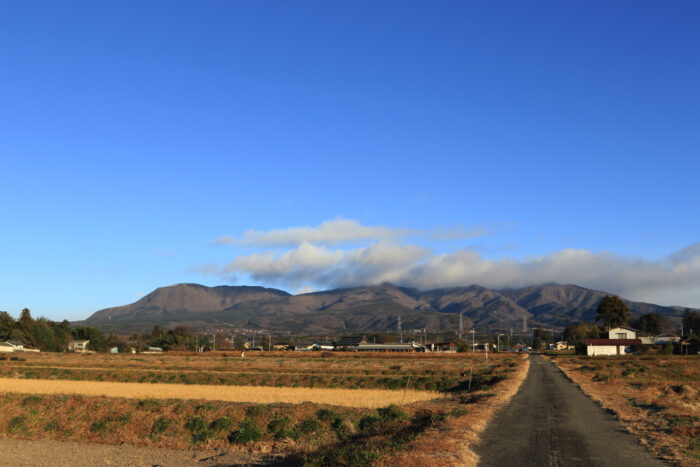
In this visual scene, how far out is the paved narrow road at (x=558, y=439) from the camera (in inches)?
690

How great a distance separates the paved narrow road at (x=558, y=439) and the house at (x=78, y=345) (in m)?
177

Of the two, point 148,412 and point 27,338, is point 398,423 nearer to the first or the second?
point 148,412

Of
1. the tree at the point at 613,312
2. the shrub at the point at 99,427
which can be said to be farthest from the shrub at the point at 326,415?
the tree at the point at 613,312

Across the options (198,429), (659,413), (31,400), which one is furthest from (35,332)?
(659,413)

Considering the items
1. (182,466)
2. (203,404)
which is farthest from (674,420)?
(203,404)

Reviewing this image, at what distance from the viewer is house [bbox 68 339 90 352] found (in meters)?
179

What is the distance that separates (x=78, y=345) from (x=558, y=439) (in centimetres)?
19089

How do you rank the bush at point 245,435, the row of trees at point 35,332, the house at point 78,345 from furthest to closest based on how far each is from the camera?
the house at point 78,345
the row of trees at point 35,332
the bush at point 245,435

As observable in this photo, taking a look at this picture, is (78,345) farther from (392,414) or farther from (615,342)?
(392,414)

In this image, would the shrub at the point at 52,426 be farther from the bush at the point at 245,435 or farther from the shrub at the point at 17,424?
the bush at the point at 245,435

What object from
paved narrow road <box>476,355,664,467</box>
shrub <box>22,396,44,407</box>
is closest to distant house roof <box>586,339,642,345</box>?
paved narrow road <box>476,355,664,467</box>

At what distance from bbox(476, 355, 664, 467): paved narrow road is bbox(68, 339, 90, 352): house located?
17738 cm

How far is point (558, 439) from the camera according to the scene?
69.1 feet

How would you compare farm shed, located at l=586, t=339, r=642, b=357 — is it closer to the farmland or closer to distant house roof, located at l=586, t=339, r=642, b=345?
distant house roof, located at l=586, t=339, r=642, b=345
